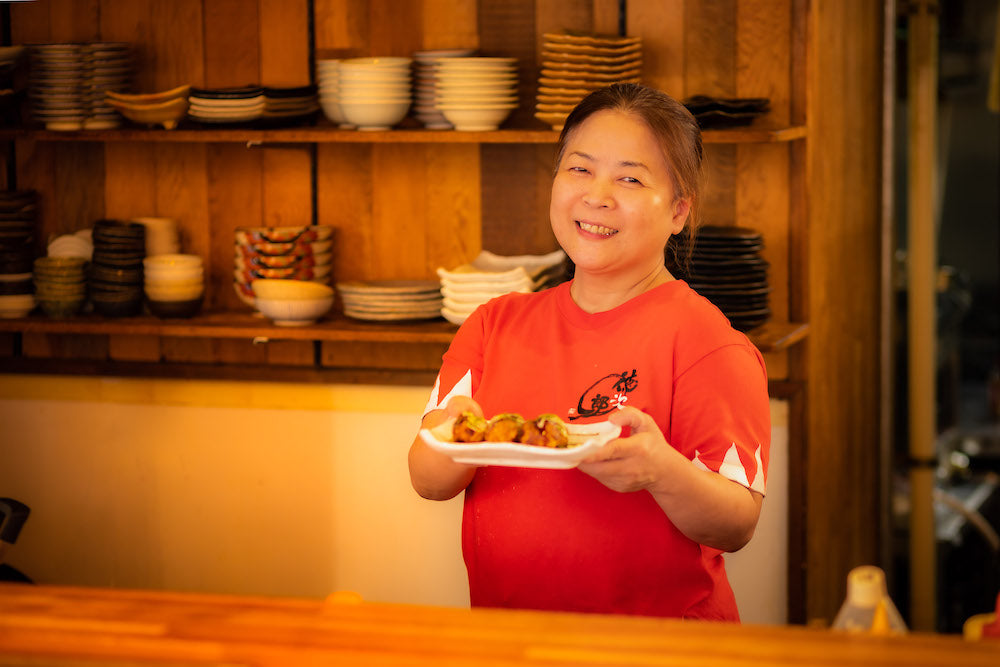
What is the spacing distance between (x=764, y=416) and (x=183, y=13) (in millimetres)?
2529

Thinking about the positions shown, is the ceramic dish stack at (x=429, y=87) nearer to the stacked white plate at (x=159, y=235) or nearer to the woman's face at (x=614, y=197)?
the stacked white plate at (x=159, y=235)

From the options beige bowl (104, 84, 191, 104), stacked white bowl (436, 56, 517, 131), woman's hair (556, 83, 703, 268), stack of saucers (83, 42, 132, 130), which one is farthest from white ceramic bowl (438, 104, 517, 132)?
woman's hair (556, 83, 703, 268)

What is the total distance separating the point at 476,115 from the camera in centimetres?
303

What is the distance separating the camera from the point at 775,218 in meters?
3.16

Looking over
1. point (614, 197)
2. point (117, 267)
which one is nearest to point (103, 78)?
point (117, 267)

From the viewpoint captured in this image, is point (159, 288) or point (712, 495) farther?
point (159, 288)

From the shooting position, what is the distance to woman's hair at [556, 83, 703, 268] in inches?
70.0

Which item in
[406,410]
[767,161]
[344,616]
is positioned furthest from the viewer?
[406,410]

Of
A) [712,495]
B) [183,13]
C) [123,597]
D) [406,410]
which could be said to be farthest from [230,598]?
[183,13]

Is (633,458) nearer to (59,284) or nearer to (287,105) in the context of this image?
(287,105)

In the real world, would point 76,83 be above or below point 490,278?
above

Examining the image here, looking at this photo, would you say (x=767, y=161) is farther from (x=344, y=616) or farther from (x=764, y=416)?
(x=344, y=616)

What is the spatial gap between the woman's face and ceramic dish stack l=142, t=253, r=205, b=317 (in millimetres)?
1825

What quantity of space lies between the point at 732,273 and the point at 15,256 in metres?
2.18
